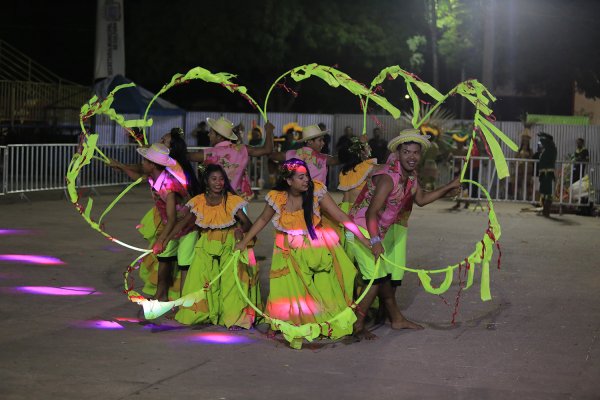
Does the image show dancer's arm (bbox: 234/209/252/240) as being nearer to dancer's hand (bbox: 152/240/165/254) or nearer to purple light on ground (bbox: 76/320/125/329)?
dancer's hand (bbox: 152/240/165/254)

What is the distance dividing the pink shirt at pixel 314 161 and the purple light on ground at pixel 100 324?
2.79 metres

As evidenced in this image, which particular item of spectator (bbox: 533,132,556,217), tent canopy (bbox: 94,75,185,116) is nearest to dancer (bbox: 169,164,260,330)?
spectator (bbox: 533,132,556,217)

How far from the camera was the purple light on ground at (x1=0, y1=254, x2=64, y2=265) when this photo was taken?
39.4ft

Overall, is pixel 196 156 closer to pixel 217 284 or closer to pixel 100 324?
pixel 217 284

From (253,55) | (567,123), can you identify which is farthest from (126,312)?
(253,55)

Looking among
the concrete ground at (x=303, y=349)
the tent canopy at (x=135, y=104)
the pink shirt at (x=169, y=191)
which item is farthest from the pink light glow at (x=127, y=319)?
the tent canopy at (x=135, y=104)

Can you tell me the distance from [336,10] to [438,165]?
44.6 feet

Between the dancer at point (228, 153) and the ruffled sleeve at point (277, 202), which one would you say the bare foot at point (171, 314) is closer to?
the ruffled sleeve at point (277, 202)

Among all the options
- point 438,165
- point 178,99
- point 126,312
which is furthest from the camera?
point 178,99

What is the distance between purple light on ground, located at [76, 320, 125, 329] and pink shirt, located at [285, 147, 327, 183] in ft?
9.16

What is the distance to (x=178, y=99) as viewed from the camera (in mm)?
43344

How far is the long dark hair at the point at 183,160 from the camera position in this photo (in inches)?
372

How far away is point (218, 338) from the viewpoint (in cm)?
811

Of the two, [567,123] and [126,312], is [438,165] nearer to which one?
[567,123]
